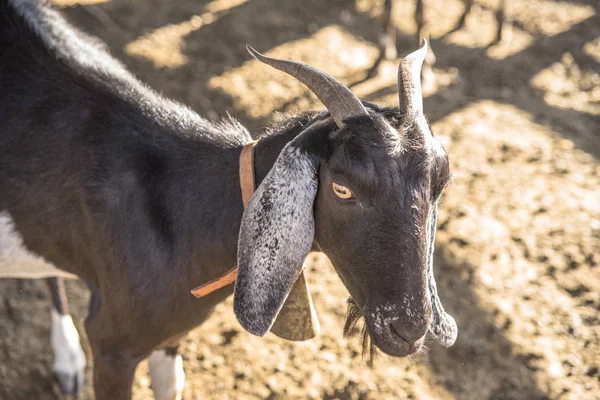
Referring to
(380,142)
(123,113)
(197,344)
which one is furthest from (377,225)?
(197,344)

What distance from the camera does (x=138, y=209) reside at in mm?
2885

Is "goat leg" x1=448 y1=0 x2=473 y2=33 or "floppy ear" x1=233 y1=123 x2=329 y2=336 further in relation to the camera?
"goat leg" x1=448 y1=0 x2=473 y2=33

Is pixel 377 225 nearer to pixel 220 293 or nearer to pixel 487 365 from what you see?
pixel 220 293

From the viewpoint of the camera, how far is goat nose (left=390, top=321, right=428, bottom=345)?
2463 millimetres

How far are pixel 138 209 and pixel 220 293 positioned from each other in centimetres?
48

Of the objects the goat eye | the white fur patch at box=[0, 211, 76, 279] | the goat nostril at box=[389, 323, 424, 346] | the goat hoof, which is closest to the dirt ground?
the goat hoof

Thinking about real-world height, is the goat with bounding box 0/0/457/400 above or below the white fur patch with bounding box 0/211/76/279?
above

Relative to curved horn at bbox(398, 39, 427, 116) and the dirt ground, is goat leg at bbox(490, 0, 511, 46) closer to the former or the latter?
the dirt ground

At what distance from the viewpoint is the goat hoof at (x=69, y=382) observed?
3.83 meters

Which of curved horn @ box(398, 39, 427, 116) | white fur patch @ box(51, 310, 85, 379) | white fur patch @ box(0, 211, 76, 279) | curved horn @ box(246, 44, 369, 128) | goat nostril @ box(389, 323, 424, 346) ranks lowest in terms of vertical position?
white fur patch @ box(51, 310, 85, 379)

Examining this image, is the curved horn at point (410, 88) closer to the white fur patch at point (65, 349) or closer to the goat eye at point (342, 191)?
the goat eye at point (342, 191)

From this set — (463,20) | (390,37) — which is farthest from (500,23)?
(390,37)

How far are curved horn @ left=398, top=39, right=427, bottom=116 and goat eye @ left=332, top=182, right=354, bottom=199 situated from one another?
1.17 ft

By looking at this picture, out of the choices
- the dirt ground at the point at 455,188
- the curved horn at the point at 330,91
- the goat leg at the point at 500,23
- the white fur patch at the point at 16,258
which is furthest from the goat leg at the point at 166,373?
the goat leg at the point at 500,23
